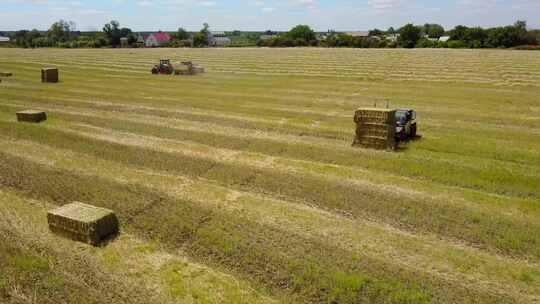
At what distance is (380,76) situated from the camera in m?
39.3

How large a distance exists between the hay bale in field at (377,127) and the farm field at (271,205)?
21.5 inches

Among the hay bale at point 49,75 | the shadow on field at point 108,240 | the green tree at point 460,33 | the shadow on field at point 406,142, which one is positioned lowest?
the shadow on field at point 108,240

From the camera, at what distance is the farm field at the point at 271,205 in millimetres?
7734

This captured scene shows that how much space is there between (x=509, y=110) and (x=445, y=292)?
1896 centimetres

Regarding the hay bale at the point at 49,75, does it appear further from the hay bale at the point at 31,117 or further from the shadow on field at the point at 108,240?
the shadow on field at the point at 108,240

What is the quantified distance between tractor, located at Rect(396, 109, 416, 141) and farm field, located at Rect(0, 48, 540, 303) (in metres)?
0.53

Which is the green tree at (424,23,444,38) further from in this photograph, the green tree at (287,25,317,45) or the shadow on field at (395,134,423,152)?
the shadow on field at (395,134,423,152)

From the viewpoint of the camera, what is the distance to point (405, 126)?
16.8 metres

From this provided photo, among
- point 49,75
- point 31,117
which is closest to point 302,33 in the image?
point 49,75

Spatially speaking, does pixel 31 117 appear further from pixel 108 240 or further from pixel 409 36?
pixel 409 36

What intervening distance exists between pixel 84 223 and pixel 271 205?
15.0ft

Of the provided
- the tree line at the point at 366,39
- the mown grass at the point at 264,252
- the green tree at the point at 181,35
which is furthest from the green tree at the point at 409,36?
the mown grass at the point at 264,252

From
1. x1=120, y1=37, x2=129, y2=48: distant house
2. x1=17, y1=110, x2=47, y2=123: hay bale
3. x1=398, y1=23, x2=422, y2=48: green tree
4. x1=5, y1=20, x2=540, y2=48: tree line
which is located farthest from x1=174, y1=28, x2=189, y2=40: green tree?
x1=17, y1=110, x2=47, y2=123: hay bale

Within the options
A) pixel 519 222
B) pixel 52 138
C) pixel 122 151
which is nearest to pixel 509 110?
pixel 519 222
